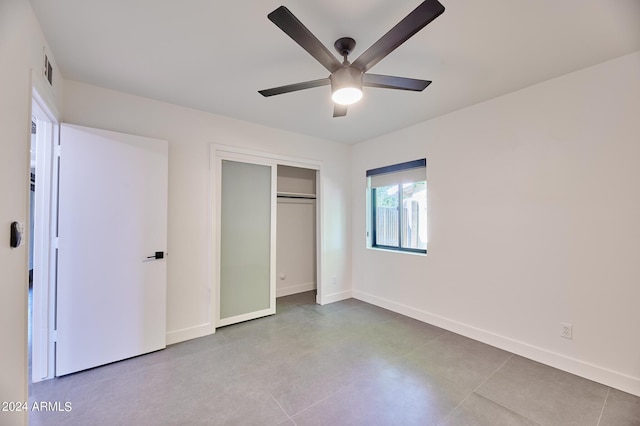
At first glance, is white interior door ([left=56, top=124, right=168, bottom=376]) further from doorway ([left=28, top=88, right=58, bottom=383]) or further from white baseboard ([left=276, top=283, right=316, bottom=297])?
white baseboard ([left=276, top=283, right=316, bottom=297])

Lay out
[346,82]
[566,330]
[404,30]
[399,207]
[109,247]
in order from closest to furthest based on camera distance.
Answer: [404,30] < [346,82] < [566,330] < [109,247] < [399,207]

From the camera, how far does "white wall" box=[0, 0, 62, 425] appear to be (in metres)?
1.33

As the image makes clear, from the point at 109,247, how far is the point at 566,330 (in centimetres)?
415

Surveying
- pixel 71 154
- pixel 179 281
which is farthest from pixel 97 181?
pixel 179 281

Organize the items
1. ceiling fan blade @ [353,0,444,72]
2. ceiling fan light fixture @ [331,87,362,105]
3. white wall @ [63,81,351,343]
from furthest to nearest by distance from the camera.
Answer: white wall @ [63,81,351,343]
ceiling fan light fixture @ [331,87,362,105]
ceiling fan blade @ [353,0,444,72]

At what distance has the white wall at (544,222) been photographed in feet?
6.82

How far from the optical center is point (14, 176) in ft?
4.75

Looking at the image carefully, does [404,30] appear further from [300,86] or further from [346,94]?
[300,86]

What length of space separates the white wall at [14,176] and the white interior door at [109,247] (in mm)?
744

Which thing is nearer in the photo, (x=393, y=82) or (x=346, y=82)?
(x=346, y=82)

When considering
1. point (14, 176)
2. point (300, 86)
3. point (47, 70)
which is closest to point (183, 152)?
point (47, 70)

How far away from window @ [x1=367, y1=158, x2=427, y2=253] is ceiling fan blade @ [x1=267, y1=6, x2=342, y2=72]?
2.27 metres

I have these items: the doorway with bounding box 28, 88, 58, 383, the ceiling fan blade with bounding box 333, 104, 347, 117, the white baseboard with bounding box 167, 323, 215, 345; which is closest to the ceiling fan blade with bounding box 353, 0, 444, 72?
the ceiling fan blade with bounding box 333, 104, 347, 117

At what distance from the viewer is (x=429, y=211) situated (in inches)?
132
